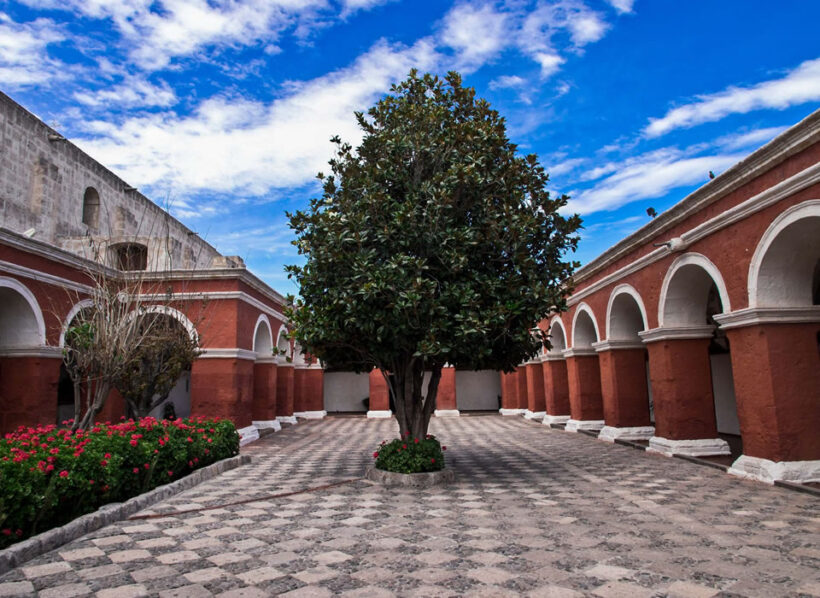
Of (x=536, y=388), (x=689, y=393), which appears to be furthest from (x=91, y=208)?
(x=689, y=393)

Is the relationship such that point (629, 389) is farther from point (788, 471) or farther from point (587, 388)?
point (788, 471)

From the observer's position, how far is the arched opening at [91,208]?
57.9 ft

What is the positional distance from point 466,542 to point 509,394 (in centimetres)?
1853

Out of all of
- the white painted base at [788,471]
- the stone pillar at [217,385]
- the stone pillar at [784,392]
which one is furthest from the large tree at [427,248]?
the stone pillar at [217,385]

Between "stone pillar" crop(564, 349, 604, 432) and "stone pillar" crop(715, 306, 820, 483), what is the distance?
6.91 metres

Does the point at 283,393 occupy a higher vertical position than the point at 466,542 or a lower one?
higher

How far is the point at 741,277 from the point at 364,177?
5.58 m

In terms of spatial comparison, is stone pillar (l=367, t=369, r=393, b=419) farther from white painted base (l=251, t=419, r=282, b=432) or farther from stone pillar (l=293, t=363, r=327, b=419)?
white painted base (l=251, t=419, r=282, b=432)

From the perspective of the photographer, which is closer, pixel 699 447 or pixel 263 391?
pixel 699 447

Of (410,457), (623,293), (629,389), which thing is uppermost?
(623,293)

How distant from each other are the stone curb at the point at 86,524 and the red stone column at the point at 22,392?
527 centimetres

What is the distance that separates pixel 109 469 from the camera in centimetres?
600

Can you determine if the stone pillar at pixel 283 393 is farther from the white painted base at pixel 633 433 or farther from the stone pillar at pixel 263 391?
the white painted base at pixel 633 433

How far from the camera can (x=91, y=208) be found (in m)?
17.9
